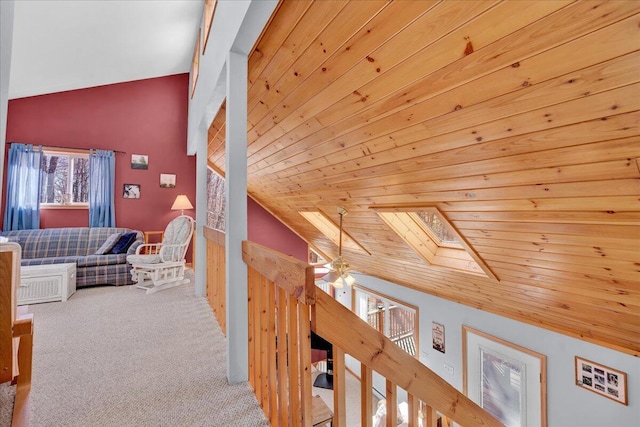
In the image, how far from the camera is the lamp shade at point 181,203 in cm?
552

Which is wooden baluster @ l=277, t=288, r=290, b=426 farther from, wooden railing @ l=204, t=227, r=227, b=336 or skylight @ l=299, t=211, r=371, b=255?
skylight @ l=299, t=211, r=371, b=255

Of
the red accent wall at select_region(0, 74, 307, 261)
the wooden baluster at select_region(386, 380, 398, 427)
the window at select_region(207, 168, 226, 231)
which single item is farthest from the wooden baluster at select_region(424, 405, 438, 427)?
the red accent wall at select_region(0, 74, 307, 261)

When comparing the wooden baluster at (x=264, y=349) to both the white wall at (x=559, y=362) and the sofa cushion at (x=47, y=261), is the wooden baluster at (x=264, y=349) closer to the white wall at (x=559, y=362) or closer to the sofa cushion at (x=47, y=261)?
the white wall at (x=559, y=362)

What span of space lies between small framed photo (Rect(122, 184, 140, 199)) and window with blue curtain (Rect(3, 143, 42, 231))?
1.18 metres

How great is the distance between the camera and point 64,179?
17.0 ft

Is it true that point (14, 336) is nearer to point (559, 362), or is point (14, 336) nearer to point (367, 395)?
point (367, 395)

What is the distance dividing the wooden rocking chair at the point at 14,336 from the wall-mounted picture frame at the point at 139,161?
14.4 feet

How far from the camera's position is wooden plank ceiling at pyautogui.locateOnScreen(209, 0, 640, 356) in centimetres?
109

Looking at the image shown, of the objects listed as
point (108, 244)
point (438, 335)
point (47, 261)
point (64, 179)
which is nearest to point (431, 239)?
point (438, 335)

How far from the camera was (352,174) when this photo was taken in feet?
8.96

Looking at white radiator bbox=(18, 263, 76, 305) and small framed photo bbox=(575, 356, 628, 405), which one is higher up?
white radiator bbox=(18, 263, 76, 305)

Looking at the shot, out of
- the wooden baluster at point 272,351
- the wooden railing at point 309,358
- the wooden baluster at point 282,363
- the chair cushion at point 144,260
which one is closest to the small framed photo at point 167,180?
the chair cushion at point 144,260

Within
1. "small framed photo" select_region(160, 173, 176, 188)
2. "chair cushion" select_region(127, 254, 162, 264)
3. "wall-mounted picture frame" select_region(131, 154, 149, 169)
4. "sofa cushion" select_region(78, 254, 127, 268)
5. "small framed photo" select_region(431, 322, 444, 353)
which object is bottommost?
"small framed photo" select_region(431, 322, 444, 353)

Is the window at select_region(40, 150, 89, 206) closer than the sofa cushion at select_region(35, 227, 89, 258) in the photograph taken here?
No
